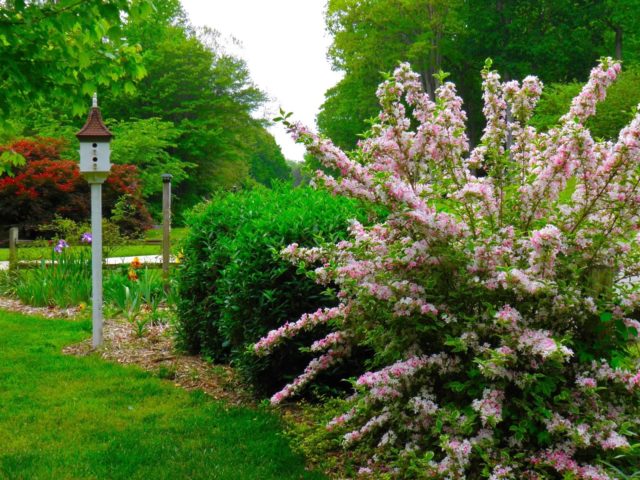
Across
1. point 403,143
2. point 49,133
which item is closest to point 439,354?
point 403,143

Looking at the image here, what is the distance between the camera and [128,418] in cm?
476

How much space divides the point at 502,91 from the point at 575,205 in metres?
0.85

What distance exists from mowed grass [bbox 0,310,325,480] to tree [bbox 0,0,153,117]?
214cm

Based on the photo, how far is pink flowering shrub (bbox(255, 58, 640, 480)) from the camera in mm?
3234

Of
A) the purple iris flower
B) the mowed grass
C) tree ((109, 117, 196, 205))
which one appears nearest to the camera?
the mowed grass

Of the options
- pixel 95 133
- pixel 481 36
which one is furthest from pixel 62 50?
pixel 481 36

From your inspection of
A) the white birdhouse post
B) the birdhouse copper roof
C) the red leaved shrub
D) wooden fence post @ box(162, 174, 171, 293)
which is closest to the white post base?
the white birdhouse post

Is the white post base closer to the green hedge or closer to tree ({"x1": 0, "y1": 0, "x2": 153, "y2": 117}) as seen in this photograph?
the green hedge

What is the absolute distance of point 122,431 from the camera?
4.47m

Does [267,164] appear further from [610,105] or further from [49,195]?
[610,105]

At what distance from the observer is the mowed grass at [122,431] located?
3.81m

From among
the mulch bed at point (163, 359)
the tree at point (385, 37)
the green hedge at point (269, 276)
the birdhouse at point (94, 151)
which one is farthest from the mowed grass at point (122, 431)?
the tree at point (385, 37)

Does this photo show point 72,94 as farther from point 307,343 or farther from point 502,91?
point 502,91

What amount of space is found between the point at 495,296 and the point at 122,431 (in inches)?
101
